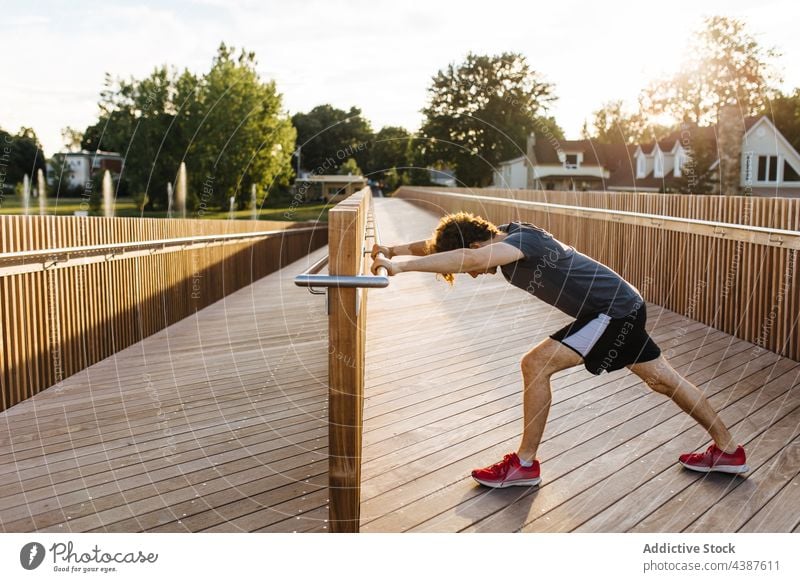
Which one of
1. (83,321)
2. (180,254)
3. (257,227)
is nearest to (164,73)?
(257,227)

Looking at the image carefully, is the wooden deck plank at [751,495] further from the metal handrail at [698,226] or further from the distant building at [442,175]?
the distant building at [442,175]

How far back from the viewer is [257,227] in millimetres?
15594

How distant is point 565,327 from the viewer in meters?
3.76

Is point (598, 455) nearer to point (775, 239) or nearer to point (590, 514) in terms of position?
point (590, 514)

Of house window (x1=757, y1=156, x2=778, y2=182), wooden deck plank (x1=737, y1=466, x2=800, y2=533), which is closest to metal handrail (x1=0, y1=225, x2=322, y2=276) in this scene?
wooden deck plank (x1=737, y1=466, x2=800, y2=533)

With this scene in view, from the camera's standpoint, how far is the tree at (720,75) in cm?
2505

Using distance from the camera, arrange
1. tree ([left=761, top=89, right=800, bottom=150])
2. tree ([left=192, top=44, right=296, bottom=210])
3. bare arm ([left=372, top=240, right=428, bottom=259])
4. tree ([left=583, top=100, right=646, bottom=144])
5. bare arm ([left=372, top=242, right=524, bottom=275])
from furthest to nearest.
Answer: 1. tree ([left=583, top=100, right=646, bottom=144])
2. tree ([left=761, top=89, right=800, bottom=150])
3. tree ([left=192, top=44, right=296, bottom=210])
4. bare arm ([left=372, top=240, right=428, bottom=259])
5. bare arm ([left=372, top=242, right=524, bottom=275])

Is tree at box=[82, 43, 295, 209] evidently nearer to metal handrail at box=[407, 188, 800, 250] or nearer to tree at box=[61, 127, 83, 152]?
tree at box=[61, 127, 83, 152]

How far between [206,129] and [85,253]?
35034 mm

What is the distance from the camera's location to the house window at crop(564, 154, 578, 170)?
199 ft

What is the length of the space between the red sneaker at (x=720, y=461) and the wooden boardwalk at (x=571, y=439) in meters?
0.04

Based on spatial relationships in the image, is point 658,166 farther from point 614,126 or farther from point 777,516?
point 777,516

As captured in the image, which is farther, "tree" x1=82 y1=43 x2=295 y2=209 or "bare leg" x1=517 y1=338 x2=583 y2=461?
"tree" x1=82 y1=43 x2=295 y2=209

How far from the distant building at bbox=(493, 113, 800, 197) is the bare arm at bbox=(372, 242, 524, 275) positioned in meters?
11.1
